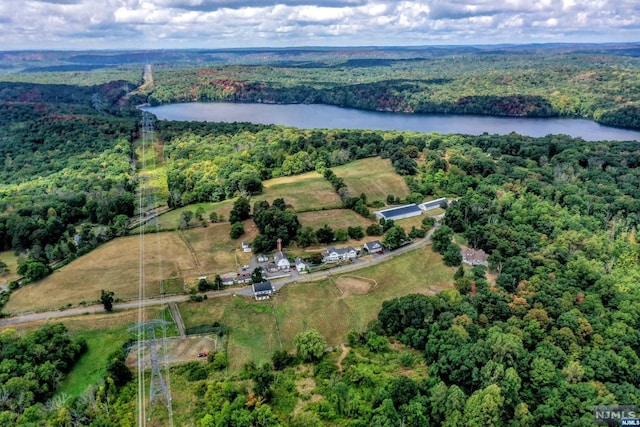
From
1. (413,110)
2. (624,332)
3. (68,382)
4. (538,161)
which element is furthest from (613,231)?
(413,110)

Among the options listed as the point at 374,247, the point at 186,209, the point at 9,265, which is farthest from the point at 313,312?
the point at 9,265

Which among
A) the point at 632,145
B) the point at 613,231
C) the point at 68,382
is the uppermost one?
the point at 632,145

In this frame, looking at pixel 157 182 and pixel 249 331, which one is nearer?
pixel 249 331

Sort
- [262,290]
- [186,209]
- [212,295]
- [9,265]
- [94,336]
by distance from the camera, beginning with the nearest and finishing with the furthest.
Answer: [94,336] < [262,290] < [212,295] < [9,265] < [186,209]

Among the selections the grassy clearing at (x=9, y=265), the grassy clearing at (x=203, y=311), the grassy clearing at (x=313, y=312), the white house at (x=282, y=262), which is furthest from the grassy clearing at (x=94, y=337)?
the white house at (x=282, y=262)

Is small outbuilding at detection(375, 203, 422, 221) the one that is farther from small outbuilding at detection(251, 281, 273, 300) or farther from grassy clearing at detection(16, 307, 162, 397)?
grassy clearing at detection(16, 307, 162, 397)

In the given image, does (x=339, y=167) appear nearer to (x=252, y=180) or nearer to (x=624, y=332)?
(x=252, y=180)

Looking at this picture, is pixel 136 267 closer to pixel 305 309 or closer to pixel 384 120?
pixel 305 309
